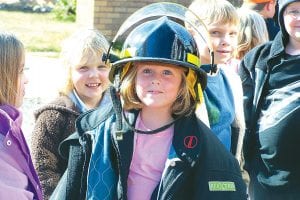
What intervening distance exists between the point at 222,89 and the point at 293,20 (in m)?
0.66

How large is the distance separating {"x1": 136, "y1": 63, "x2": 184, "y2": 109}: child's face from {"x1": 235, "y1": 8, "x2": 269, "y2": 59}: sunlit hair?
87.4 inches

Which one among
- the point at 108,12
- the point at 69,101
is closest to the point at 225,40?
the point at 69,101

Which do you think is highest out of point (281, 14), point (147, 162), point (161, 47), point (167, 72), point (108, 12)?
point (108, 12)

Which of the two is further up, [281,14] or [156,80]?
[281,14]

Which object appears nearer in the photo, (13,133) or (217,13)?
(13,133)

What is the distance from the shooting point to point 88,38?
4.01m

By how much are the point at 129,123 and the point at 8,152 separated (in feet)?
1.94

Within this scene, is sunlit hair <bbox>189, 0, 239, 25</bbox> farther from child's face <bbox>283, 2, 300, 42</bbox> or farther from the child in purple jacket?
the child in purple jacket

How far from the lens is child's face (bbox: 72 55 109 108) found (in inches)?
157

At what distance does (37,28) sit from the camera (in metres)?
16.6

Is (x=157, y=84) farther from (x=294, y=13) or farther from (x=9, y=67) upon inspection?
(x=294, y=13)

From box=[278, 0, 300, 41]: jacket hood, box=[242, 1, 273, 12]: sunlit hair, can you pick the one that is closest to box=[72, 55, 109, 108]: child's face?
box=[278, 0, 300, 41]: jacket hood

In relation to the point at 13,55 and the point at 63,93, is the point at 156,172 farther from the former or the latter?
the point at 63,93

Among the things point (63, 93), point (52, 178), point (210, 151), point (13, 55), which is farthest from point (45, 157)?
point (210, 151)
